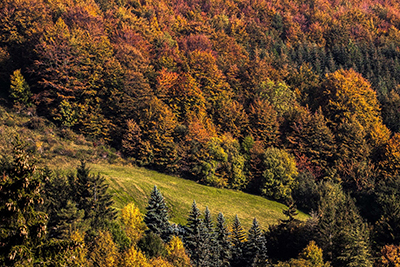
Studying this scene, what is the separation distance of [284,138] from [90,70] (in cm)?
4616

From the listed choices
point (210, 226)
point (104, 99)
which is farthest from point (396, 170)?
point (104, 99)

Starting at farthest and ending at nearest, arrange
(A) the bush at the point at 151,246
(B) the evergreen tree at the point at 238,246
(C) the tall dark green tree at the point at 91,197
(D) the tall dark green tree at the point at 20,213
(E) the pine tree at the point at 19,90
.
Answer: (E) the pine tree at the point at 19,90, (B) the evergreen tree at the point at 238,246, (C) the tall dark green tree at the point at 91,197, (A) the bush at the point at 151,246, (D) the tall dark green tree at the point at 20,213

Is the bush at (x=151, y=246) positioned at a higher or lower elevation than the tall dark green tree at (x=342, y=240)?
lower

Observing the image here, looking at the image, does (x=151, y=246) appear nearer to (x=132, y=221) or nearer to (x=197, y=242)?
(x=132, y=221)

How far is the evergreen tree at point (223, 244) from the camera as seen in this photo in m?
49.5

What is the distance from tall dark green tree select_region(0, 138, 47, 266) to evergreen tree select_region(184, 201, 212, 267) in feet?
110

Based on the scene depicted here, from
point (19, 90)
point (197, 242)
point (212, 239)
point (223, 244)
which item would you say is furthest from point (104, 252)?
point (19, 90)

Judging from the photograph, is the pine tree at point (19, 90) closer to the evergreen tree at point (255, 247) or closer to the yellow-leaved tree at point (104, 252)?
the yellow-leaved tree at point (104, 252)

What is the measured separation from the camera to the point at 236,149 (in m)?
85.9

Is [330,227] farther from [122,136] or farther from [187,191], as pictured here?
[122,136]

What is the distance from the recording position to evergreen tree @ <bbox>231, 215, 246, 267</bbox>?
50.8 m

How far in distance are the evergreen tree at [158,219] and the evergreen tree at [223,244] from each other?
245 inches

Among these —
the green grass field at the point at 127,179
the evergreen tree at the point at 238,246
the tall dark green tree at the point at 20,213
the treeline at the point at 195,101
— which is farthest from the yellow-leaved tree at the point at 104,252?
the treeline at the point at 195,101

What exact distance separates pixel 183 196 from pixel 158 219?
18918 millimetres
